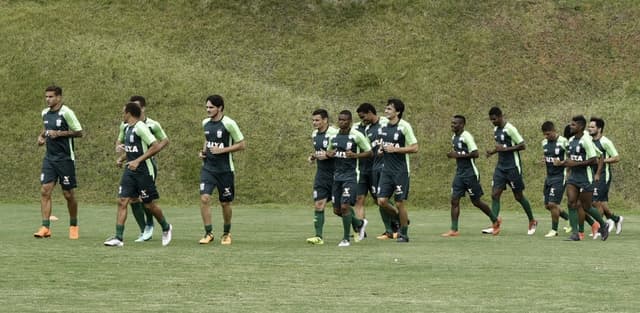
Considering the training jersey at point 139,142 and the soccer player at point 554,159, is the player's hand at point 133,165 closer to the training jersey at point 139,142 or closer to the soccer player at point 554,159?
the training jersey at point 139,142

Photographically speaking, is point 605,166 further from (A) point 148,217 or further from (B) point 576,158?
(A) point 148,217

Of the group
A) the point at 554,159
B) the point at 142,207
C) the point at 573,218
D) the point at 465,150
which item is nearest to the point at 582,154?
the point at 573,218

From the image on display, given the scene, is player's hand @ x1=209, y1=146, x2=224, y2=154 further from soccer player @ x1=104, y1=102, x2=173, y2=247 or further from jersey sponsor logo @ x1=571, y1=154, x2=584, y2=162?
jersey sponsor logo @ x1=571, y1=154, x2=584, y2=162

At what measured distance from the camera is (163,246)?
55.5 feet

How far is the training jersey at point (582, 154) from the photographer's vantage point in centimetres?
1964

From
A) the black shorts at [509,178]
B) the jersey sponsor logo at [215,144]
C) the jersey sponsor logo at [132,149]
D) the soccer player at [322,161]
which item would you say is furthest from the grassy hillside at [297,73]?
the jersey sponsor logo at [132,149]

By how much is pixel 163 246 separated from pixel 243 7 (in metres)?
37.5

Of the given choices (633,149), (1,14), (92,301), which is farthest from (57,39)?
(92,301)

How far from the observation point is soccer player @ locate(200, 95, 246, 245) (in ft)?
58.1

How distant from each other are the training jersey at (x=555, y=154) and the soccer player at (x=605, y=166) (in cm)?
73

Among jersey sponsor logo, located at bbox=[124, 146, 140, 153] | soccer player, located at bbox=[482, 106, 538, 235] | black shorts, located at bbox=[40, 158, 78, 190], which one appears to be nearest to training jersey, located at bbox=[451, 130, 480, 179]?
soccer player, located at bbox=[482, 106, 538, 235]

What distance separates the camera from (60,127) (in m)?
18.6

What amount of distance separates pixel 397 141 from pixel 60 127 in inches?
218

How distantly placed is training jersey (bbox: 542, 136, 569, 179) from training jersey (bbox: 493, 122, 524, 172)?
56cm
